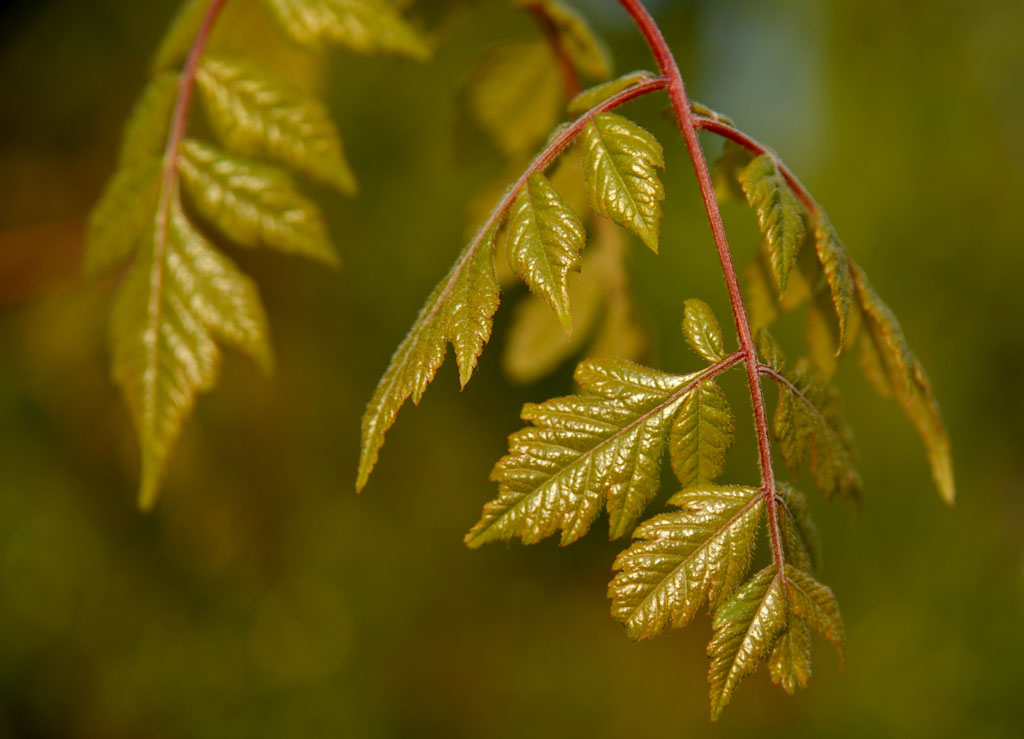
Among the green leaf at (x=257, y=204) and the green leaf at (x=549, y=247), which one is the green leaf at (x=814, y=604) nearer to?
the green leaf at (x=549, y=247)

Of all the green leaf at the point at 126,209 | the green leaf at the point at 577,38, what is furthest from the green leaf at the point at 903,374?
the green leaf at the point at 126,209

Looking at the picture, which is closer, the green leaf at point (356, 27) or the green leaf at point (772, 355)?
the green leaf at point (772, 355)

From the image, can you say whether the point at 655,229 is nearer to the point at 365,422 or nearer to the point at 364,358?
the point at 365,422

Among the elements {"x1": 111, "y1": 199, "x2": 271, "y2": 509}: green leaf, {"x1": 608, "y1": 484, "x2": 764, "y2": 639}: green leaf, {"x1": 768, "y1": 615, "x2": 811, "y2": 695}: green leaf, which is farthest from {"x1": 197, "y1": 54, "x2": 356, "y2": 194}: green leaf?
{"x1": 768, "y1": 615, "x2": 811, "y2": 695}: green leaf

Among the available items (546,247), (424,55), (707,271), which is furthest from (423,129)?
(546,247)

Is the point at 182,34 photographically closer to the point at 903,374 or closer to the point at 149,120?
the point at 149,120
